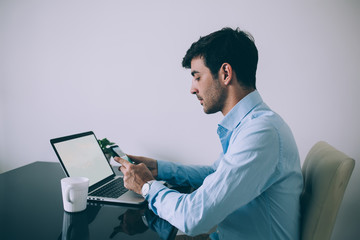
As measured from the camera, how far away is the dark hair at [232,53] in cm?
97

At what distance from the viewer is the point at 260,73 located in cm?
150

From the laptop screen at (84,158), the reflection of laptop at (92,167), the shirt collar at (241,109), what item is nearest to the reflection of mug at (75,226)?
the reflection of laptop at (92,167)

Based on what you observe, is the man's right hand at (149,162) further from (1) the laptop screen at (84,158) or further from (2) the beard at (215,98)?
(2) the beard at (215,98)

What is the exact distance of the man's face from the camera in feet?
3.25

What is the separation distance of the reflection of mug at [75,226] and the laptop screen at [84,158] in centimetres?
25

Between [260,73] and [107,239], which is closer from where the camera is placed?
[107,239]

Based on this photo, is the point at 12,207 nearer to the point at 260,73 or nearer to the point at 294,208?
the point at 294,208

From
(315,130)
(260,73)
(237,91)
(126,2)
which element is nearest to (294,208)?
(237,91)

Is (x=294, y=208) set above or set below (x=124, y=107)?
below

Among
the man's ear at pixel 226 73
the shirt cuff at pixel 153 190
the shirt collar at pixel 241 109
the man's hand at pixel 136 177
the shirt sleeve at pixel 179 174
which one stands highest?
the man's ear at pixel 226 73

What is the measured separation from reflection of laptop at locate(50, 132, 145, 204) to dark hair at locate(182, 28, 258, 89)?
589mm

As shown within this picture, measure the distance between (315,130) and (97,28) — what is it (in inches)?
57.6

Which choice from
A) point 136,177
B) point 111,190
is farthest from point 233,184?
point 111,190

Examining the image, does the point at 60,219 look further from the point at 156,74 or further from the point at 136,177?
the point at 156,74
